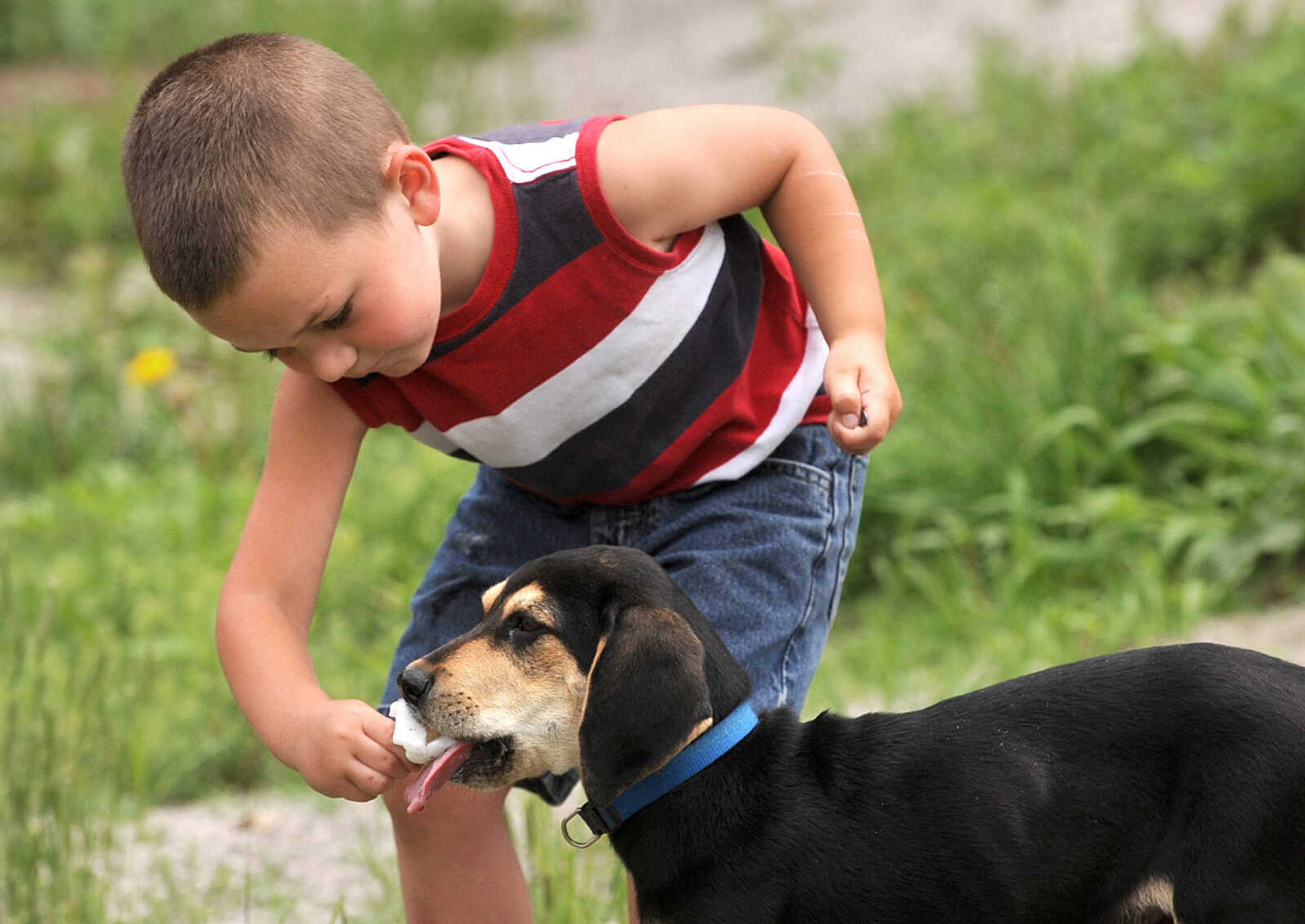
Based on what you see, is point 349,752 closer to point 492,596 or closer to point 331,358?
point 492,596

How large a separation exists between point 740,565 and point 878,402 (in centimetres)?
38

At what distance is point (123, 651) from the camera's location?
15.6 feet

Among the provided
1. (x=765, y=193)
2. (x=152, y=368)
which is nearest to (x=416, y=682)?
(x=765, y=193)

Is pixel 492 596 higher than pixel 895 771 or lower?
higher

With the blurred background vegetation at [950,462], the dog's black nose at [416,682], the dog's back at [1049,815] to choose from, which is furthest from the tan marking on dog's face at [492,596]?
the blurred background vegetation at [950,462]

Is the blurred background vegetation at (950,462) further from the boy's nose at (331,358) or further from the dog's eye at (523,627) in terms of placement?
the boy's nose at (331,358)

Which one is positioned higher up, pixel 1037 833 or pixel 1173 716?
A: pixel 1173 716

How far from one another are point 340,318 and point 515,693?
0.62 metres

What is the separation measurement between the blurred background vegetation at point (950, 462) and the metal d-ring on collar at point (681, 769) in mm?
838

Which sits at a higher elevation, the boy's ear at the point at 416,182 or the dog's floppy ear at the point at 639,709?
the boy's ear at the point at 416,182

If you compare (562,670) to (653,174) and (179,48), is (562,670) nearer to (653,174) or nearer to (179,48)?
(653,174)

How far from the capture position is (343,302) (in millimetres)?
2332

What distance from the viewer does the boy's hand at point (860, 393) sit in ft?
7.95

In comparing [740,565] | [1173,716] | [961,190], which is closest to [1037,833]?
[1173,716]
